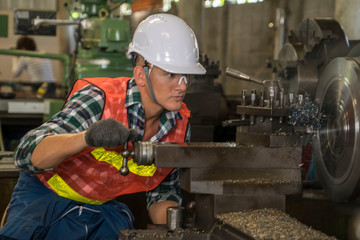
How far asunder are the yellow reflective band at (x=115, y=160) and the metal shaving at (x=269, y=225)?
17.8 inches

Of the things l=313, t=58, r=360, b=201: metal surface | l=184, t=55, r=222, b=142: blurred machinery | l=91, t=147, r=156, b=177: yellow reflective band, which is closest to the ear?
l=91, t=147, r=156, b=177: yellow reflective band

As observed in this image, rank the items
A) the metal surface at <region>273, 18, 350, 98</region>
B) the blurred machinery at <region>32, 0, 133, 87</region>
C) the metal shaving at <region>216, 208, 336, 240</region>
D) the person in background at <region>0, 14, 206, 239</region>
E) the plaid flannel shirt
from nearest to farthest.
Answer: the metal shaving at <region>216, 208, 336, 240</region>, the plaid flannel shirt, the person in background at <region>0, 14, 206, 239</region>, the metal surface at <region>273, 18, 350, 98</region>, the blurred machinery at <region>32, 0, 133, 87</region>

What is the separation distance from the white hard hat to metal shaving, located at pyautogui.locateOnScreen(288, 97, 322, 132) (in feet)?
1.19

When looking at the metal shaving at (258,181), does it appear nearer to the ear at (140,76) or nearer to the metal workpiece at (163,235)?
the metal workpiece at (163,235)

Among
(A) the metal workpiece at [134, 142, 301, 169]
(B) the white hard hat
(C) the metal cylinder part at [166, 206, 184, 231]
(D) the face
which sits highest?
(B) the white hard hat

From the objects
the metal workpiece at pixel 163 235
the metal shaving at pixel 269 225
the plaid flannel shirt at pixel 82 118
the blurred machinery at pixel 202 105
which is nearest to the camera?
the metal shaving at pixel 269 225

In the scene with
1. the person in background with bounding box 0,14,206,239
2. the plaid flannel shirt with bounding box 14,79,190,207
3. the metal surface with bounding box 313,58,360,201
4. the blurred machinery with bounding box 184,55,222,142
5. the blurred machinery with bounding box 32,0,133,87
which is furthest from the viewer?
the blurred machinery with bounding box 32,0,133,87

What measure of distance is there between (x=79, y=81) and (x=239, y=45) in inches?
405

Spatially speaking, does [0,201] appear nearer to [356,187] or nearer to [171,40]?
[171,40]

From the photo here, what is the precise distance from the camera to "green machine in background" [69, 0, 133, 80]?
4.43 metres

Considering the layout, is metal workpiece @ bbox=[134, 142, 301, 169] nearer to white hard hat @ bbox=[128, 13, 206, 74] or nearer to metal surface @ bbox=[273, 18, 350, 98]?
white hard hat @ bbox=[128, 13, 206, 74]

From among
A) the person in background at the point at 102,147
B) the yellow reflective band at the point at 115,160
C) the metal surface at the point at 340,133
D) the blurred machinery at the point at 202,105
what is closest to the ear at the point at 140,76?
the person in background at the point at 102,147

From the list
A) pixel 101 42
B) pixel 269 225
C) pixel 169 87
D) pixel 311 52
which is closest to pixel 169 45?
pixel 169 87

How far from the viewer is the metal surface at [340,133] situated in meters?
2.38
